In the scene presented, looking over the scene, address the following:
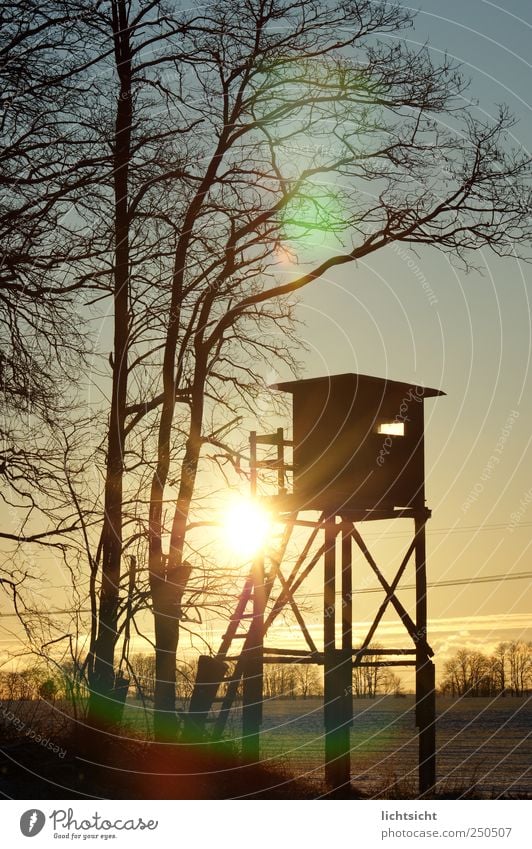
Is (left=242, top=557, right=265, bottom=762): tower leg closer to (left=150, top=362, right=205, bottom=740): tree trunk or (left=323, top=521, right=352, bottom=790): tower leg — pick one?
(left=323, top=521, right=352, bottom=790): tower leg

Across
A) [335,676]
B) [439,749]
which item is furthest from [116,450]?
[439,749]

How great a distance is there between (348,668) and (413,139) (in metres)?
10.3

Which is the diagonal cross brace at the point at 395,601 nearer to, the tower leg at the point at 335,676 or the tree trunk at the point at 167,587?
the tower leg at the point at 335,676

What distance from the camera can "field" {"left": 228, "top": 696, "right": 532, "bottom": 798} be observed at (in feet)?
93.2

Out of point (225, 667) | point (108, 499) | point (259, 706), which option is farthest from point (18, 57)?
point (259, 706)

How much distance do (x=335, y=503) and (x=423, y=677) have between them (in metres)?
4.72

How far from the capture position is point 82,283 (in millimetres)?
15469

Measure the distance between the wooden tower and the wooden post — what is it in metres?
0.05
